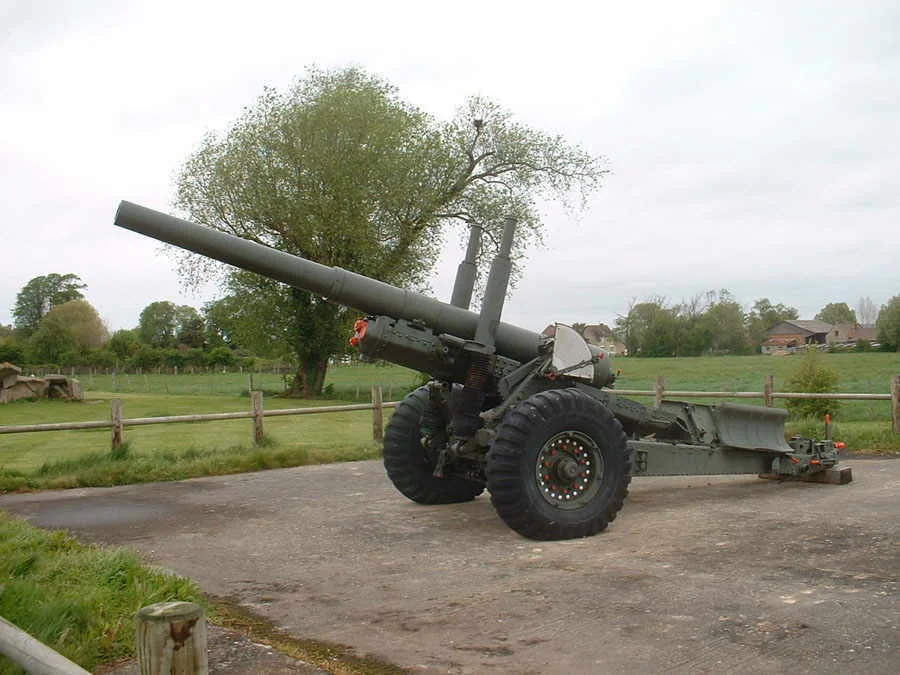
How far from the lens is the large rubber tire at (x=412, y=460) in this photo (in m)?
8.58

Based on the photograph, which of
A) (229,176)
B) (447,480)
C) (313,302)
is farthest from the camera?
(313,302)

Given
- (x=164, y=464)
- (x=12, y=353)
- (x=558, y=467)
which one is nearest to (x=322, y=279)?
(x=558, y=467)

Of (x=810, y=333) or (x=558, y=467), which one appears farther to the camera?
(x=810, y=333)

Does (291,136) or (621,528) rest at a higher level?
(291,136)

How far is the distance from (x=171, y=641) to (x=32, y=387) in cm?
2468

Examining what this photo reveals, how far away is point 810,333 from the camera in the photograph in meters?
77.4

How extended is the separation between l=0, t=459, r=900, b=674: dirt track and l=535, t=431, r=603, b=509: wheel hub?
41 cm

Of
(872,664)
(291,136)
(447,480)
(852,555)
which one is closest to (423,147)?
(291,136)

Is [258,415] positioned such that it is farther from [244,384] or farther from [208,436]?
[244,384]

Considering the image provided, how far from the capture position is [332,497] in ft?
30.6

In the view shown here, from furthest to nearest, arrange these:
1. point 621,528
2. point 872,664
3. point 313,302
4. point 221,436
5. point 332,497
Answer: point 313,302
point 221,436
point 332,497
point 621,528
point 872,664

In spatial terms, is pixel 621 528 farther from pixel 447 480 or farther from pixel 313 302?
pixel 313 302

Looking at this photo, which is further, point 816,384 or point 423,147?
point 423,147

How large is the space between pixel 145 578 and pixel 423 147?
24.3m
